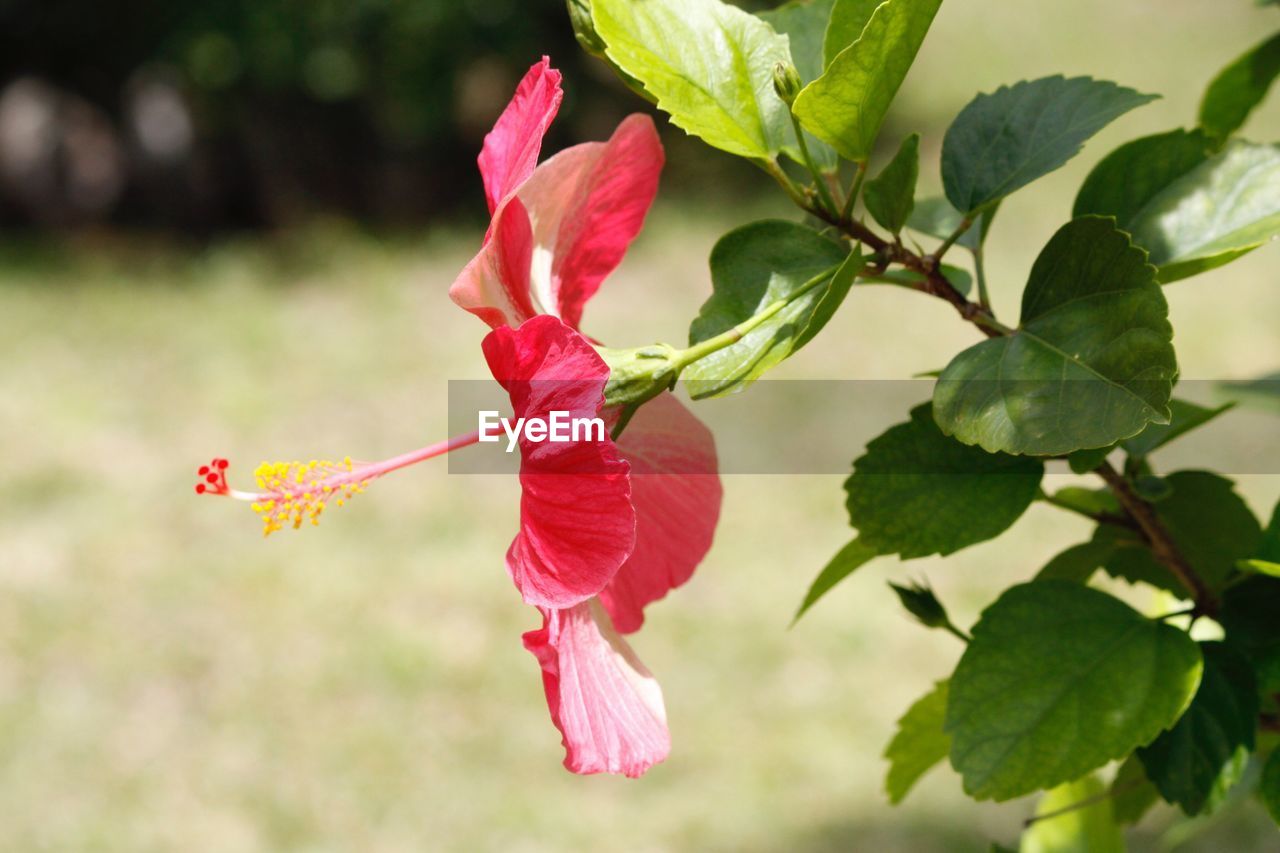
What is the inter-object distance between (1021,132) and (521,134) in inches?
9.1

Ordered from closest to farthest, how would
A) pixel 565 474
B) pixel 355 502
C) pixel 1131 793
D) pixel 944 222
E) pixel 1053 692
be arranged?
1. pixel 565 474
2. pixel 1053 692
3. pixel 944 222
4. pixel 1131 793
5. pixel 355 502

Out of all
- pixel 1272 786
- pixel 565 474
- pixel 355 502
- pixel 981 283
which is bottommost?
pixel 1272 786

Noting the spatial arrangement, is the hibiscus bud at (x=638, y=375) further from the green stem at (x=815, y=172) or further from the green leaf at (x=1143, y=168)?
the green leaf at (x=1143, y=168)

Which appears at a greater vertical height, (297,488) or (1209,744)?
(297,488)

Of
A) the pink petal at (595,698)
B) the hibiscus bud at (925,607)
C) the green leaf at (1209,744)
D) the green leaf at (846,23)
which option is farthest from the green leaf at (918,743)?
the green leaf at (846,23)

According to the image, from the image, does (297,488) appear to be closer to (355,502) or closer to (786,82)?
(786,82)

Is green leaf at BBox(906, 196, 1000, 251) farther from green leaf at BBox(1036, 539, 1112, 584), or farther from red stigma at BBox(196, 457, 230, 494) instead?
red stigma at BBox(196, 457, 230, 494)

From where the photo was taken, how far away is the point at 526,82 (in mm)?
560

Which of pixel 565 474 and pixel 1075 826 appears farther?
pixel 1075 826

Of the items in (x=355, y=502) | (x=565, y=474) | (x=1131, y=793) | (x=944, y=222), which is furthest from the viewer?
(x=355, y=502)

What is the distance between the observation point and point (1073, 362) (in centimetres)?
55

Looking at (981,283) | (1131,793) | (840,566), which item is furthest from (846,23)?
(1131,793)

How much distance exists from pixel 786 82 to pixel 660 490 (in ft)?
0.59

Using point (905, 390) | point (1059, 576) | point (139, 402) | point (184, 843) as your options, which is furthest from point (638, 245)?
point (1059, 576)
